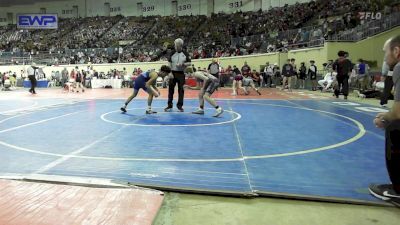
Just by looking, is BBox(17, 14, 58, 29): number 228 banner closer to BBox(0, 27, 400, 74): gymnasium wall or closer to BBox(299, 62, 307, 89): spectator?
BBox(0, 27, 400, 74): gymnasium wall

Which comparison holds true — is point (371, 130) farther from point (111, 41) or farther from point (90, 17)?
point (90, 17)

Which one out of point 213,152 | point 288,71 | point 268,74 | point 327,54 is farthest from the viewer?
point 268,74

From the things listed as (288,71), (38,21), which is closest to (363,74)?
(288,71)

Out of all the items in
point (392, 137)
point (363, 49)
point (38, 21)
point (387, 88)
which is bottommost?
point (392, 137)

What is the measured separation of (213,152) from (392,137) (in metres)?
2.23

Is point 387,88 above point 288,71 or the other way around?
the other way around

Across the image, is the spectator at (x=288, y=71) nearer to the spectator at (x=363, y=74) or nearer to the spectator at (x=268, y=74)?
the spectator at (x=268, y=74)

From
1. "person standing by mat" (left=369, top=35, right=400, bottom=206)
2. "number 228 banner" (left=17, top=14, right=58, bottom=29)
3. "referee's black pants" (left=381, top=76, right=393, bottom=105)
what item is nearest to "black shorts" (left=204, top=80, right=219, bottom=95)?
"referee's black pants" (left=381, top=76, right=393, bottom=105)

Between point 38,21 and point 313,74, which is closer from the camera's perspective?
point 313,74

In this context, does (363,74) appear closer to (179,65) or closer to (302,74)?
(302,74)

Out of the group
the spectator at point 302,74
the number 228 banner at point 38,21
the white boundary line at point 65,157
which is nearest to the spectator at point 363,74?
the spectator at point 302,74

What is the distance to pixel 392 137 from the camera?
319 cm

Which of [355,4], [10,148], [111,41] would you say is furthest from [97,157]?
[111,41]

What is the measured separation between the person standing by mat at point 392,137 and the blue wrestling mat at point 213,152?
15 centimetres
